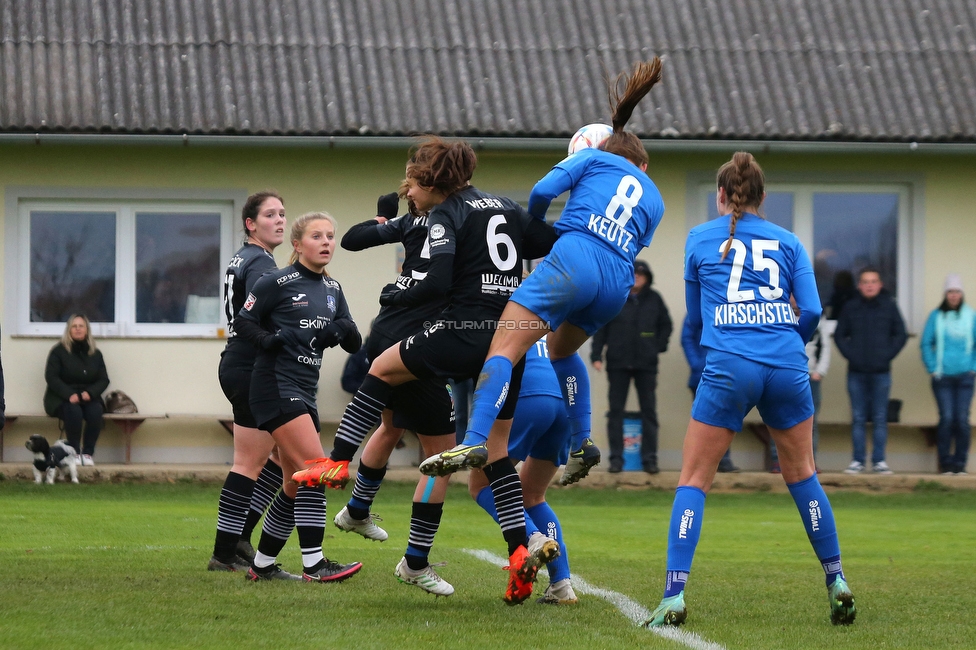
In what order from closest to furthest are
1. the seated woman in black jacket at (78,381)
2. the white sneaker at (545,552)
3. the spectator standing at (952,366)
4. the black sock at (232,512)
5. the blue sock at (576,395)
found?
1. the white sneaker at (545,552)
2. the blue sock at (576,395)
3. the black sock at (232,512)
4. the seated woman in black jacket at (78,381)
5. the spectator standing at (952,366)

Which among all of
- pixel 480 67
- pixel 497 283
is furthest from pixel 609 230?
pixel 480 67

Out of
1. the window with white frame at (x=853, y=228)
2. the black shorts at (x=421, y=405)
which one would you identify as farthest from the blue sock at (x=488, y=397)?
the window with white frame at (x=853, y=228)

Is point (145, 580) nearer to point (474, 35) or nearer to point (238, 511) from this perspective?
point (238, 511)

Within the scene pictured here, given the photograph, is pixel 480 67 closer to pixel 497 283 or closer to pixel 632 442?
pixel 632 442

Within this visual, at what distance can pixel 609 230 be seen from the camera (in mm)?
6195

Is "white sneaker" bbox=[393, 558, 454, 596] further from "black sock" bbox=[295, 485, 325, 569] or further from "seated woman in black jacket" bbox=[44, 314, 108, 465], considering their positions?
"seated woman in black jacket" bbox=[44, 314, 108, 465]

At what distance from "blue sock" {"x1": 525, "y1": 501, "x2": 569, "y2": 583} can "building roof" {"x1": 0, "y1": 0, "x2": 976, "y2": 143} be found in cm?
815

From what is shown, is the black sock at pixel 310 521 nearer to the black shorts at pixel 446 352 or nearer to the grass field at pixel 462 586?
the grass field at pixel 462 586

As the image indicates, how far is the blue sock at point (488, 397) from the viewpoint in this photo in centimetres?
588

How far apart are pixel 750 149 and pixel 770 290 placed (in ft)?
29.2

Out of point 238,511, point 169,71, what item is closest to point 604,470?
point 169,71

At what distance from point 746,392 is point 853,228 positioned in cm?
1011

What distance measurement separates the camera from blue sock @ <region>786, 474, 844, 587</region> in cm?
615

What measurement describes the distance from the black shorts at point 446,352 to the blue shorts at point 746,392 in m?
0.90
